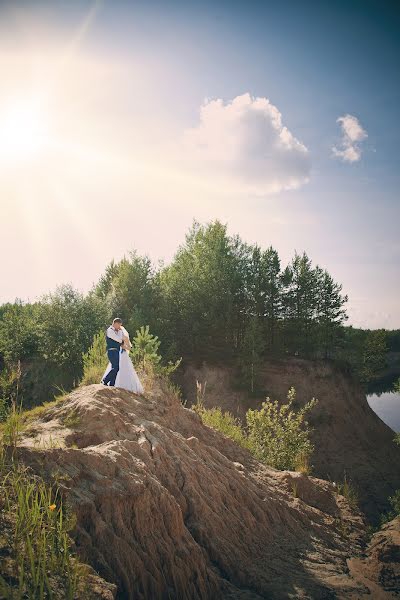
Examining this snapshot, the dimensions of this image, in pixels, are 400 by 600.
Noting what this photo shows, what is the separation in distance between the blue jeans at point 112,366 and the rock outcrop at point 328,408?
16141mm

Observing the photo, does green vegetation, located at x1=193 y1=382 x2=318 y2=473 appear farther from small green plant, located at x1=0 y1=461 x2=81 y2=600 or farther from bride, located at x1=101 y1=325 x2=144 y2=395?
small green plant, located at x1=0 y1=461 x2=81 y2=600

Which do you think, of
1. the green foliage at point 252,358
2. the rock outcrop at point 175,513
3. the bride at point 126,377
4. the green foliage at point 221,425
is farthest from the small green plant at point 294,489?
the green foliage at point 252,358

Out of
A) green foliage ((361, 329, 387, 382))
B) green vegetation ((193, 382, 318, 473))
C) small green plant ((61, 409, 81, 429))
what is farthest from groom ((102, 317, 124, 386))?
green foliage ((361, 329, 387, 382))

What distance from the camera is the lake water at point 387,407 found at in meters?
36.2

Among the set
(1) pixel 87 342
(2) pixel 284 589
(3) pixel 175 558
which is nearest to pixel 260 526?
(2) pixel 284 589

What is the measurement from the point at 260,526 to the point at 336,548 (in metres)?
1.70

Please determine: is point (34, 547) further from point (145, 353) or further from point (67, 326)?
point (67, 326)

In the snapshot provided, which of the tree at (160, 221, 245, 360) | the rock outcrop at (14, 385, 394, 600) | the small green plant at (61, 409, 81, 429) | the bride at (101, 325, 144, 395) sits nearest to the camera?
the rock outcrop at (14, 385, 394, 600)

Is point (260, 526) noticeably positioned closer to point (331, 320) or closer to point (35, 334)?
point (35, 334)

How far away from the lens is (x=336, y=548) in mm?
7121

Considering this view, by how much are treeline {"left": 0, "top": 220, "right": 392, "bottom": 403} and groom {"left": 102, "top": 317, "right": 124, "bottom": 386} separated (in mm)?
12284

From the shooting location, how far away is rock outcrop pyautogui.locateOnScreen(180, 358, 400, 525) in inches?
863

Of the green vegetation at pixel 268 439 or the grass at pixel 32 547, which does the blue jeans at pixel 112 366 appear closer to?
the green vegetation at pixel 268 439

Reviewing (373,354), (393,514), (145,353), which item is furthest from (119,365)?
(373,354)
